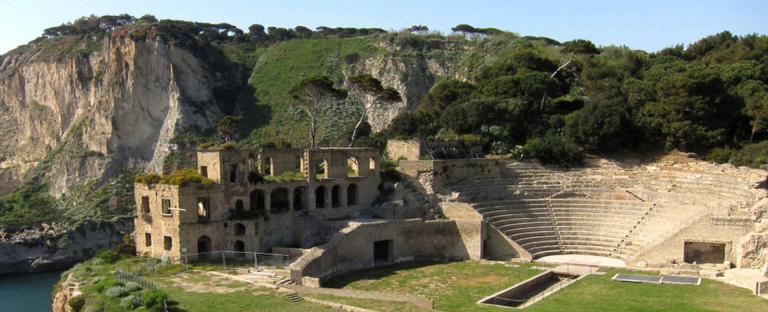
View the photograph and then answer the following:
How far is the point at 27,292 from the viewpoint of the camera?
39250 mm

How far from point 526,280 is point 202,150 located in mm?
16155

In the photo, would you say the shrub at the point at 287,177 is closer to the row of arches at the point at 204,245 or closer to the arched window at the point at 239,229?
the arched window at the point at 239,229

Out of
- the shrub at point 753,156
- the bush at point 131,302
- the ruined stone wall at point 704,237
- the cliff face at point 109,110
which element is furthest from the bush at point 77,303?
the cliff face at point 109,110

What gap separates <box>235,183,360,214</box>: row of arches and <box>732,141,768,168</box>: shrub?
2171cm

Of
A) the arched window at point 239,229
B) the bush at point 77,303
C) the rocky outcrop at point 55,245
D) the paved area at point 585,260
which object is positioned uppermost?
the arched window at point 239,229

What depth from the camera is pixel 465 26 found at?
90812mm

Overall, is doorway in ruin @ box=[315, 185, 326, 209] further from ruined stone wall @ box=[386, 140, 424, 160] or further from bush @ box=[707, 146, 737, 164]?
bush @ box=[707, 146, 737, 164]

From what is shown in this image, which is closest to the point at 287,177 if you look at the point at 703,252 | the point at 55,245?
→ the point at 703,252

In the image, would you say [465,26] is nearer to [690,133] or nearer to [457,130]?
[457,130]

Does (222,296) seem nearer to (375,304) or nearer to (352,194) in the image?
(375,304)

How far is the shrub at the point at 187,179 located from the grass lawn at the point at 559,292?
731 centimetres

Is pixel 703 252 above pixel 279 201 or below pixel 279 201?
below

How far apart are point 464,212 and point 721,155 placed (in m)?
16.1

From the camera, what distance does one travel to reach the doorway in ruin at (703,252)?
94.4 feet
